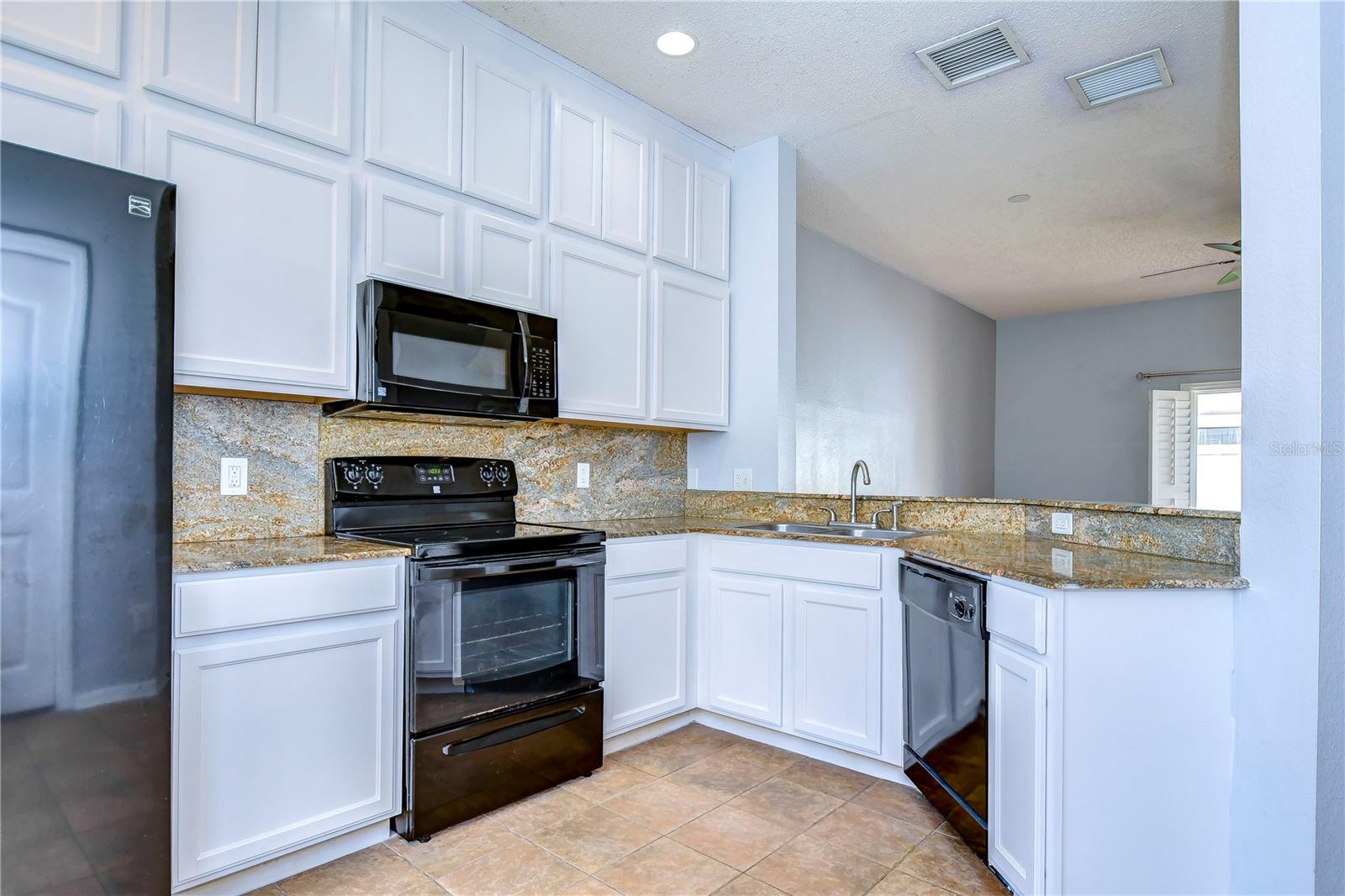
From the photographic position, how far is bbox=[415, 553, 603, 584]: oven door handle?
2119mm

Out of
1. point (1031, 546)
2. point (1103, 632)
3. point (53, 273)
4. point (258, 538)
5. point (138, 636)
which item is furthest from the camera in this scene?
point (1031, 546)

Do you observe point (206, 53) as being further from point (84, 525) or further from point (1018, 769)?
point (1018, 769)

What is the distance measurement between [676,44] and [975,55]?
109 centimetres

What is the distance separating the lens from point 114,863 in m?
1.53

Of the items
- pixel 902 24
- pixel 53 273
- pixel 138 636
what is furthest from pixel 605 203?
pixel 138 636

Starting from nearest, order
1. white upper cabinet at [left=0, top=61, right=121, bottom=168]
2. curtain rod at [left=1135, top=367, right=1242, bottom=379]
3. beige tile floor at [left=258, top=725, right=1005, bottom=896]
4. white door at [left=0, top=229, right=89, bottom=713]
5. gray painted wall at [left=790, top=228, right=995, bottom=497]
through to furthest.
A: white door at [left=0, top=229, right=89, bottom=713] → white upper cabinet at [left=0, top=61, right=121, bottom=168] → beige tile floor at [left=258, top=725, right=1005, bottom=896] → gray painted wall at [left=790, top=228, right=995, bottom=497] → curtain rod at [left=1135, top=367, right=1242, bottom=379]

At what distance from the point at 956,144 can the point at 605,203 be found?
5.54 ft

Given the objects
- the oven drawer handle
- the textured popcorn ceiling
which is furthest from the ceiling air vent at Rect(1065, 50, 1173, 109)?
the oven drawer handle

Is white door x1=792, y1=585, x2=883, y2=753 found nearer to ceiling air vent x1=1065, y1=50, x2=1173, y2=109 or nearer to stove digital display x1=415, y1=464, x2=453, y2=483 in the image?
stove digital display x1=415, y1=464, x2=453, y2=483

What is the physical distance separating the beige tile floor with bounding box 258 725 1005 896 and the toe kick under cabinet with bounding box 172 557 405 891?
0.20 m

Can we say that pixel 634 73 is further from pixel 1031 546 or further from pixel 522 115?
pixel 1031 546

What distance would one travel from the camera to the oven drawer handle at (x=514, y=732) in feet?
7.18

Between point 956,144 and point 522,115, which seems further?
point 956,144

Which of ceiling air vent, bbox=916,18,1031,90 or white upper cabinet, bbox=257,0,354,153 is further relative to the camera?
ceiling air vent, bbox=916,18,1031,90
